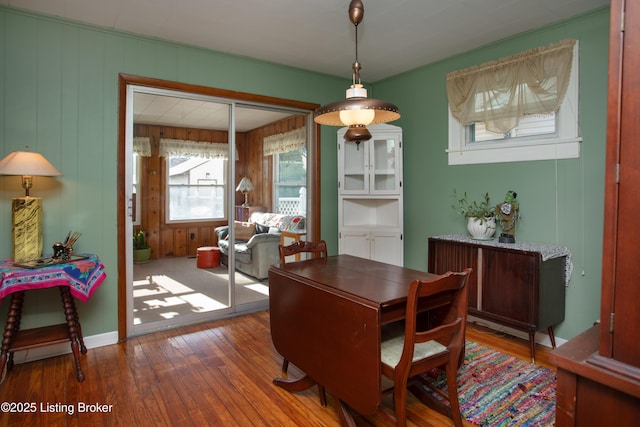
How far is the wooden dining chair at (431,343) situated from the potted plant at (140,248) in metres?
2.34

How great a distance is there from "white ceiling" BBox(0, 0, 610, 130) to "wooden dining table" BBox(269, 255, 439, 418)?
182 cm

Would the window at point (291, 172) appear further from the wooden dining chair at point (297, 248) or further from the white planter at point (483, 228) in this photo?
the white planter at point (483, 228)

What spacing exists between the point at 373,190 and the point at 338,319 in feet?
7.63

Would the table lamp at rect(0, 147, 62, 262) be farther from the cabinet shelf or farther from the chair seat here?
the cabinet shelf

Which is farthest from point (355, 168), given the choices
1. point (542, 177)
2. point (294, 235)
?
point (542, 177)

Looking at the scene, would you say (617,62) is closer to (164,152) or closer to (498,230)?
(498,230)

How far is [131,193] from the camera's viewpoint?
3.16 meters

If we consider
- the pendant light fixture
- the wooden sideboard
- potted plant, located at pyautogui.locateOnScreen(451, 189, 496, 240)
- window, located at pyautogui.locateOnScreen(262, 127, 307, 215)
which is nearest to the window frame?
window, located at pyautogui.locateOnScreen(262, 127, 307, 215)

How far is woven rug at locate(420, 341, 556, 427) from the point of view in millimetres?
2023

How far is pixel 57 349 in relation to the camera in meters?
2.80

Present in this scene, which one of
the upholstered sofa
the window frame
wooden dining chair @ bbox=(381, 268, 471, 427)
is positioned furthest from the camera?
the upholstered sofa

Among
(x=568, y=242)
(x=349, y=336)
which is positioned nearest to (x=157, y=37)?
(x=349, y=336)

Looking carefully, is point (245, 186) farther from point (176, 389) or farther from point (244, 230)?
point (176, 389)

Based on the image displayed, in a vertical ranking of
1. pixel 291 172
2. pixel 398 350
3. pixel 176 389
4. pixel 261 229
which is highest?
pixel 291 172
